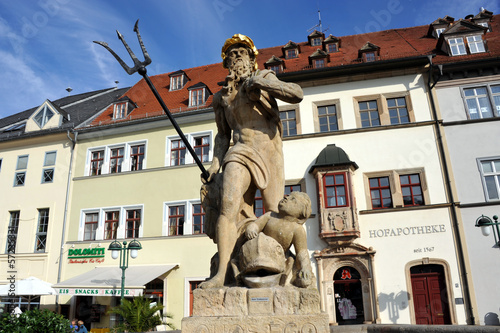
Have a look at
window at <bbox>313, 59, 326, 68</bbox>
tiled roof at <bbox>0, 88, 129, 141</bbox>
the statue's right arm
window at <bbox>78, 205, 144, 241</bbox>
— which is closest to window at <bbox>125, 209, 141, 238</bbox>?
window at <bbox>78, 205, 144, 241</bbox>

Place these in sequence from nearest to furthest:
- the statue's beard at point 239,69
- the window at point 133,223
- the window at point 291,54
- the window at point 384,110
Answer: the statue's beard at point 239,69 < the window at point 384,110 < the window at point 133,223 < the window at point 291,54

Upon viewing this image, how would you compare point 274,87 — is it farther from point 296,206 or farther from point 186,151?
point 186,151

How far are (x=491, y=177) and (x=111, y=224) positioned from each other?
682 inches

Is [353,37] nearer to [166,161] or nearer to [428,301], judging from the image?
[166,161]

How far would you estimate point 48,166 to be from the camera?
901 inches

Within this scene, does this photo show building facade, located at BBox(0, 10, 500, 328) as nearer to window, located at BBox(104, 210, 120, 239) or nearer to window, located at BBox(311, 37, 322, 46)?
window, located at BBox(104, 210, 120, 239)

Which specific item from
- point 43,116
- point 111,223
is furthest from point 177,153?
point 43,116

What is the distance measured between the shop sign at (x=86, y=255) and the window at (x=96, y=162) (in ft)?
13.4

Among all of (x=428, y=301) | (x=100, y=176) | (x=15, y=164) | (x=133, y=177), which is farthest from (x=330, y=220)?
(x=15, y=164)

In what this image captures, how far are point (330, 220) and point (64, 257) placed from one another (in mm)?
13206

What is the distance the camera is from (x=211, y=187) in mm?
4387

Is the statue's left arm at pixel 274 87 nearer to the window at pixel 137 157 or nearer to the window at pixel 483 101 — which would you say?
the window at pixel 483 101

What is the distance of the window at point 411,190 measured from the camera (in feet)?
57.4

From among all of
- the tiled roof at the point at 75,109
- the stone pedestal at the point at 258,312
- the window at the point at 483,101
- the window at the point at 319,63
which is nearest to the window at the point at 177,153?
the tiled roof at the point at 75,109
